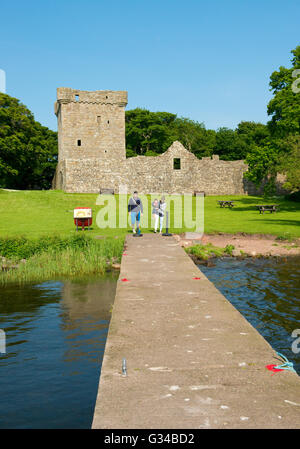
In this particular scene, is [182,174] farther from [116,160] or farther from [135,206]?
[135,206]

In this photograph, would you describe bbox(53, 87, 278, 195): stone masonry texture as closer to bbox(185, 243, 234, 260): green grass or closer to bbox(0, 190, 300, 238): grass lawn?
bbox(0, 190, 300, 238): grass lawn

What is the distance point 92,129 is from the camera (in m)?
53.9

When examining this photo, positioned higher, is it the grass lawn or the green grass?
the grass lawn

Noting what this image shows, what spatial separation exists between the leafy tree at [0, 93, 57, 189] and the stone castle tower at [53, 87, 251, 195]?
15.9 feet

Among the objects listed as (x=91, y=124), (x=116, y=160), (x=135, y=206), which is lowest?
(x=135, y=206)

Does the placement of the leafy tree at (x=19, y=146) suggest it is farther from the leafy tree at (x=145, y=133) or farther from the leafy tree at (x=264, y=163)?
the leafy tree at (x=264, y=163)

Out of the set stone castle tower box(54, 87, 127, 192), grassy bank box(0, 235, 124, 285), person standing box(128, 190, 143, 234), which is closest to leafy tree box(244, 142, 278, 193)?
stone castle tower box(54, 87, 127, 192)

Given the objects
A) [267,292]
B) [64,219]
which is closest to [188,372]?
[267,292]

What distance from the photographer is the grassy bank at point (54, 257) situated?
1516 centimetres

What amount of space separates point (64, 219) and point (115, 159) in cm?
2557

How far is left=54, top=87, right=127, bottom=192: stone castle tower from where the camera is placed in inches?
2037

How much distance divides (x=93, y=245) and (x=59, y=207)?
19032 mm

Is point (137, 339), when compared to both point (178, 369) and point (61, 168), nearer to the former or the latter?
point (178, 369)
